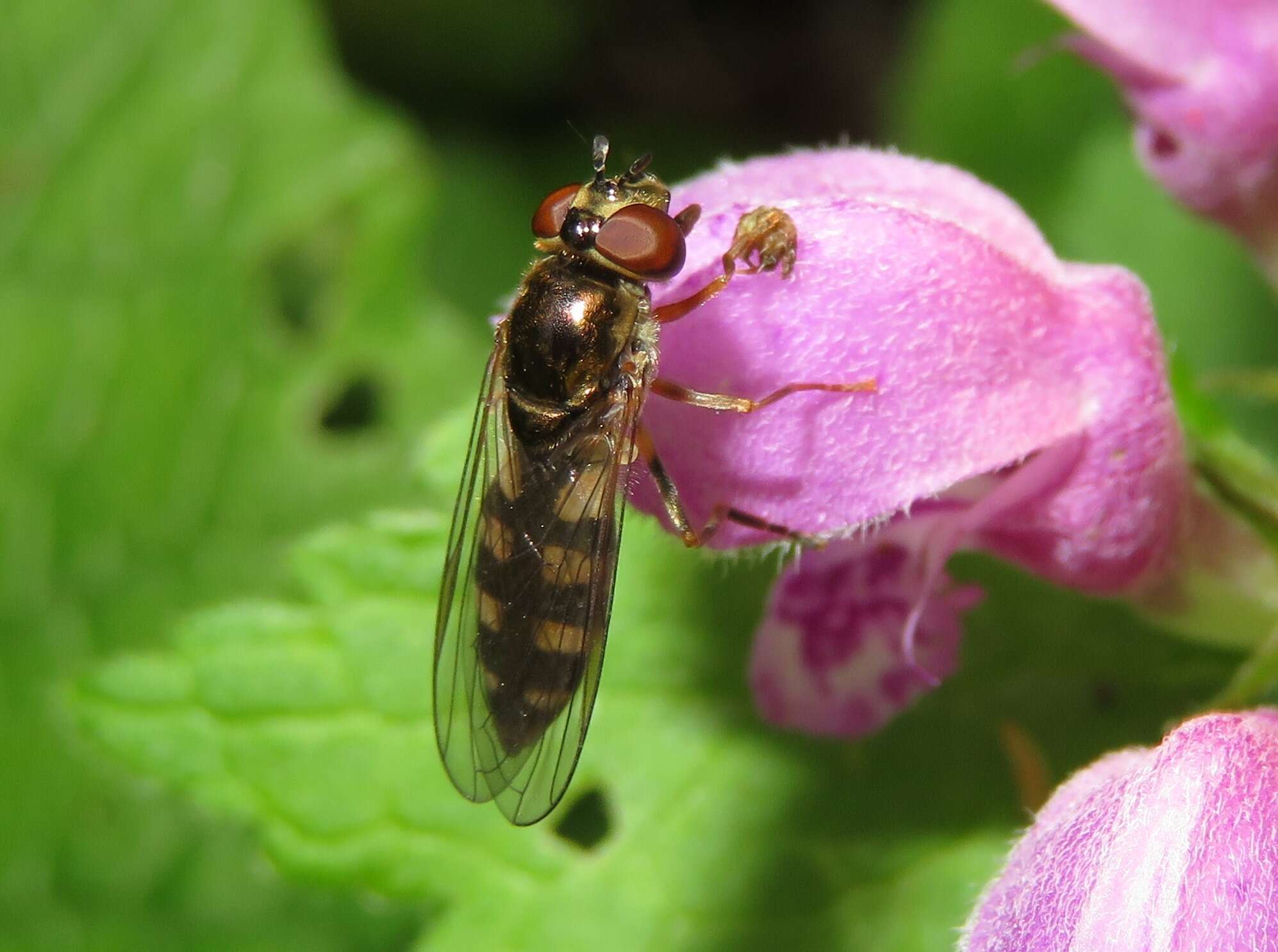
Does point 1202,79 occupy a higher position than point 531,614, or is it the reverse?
point 1202,79

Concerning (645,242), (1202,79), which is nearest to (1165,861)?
(645,242)

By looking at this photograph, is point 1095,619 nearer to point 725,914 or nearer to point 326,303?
point 725,914

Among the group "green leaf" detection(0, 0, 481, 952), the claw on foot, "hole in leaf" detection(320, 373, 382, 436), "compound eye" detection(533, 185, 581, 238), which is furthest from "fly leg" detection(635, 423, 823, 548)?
"hole in leaf" detection(320, 373, 382, 436)

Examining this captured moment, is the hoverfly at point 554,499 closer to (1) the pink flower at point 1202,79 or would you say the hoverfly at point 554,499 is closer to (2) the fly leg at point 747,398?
(2) the fly leg at point 747,398

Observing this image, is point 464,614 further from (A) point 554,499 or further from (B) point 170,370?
(B) point 170,370

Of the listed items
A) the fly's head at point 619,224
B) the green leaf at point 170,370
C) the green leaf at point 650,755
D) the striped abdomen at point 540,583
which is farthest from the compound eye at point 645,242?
the green leaf at point 170,370

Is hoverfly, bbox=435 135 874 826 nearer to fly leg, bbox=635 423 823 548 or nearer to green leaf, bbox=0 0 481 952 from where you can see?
fly leg, bbox=635 423 823 548
